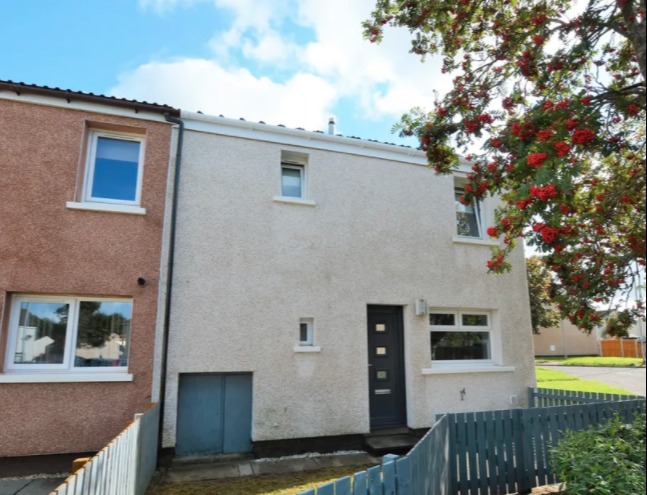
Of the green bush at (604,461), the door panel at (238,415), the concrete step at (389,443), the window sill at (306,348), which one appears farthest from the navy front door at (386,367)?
the green bush at (604,461)

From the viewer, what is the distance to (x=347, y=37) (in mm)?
7023

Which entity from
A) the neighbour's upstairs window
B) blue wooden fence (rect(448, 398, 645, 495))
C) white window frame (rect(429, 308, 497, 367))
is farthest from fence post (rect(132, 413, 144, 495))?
the neighbour's upstairs window

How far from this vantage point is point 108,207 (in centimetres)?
758

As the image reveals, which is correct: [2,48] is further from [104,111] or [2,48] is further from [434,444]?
[434,444]

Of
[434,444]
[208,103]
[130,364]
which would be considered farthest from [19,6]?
[434,444]

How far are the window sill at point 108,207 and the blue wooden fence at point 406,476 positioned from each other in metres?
6.11

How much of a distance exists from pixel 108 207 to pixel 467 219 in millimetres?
8205

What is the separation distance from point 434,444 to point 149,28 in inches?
332

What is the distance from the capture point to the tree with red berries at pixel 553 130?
14.5ft

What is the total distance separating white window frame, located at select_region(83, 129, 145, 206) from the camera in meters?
7.81

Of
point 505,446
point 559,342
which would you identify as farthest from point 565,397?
point 559,342

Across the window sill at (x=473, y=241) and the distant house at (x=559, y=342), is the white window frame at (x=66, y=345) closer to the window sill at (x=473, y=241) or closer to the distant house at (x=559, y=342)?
the window sill at (x=473, y=241)

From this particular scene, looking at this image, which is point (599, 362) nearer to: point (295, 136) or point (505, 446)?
point (505, 446)

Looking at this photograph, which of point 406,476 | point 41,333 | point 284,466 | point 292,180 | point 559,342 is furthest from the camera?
point 559,342
